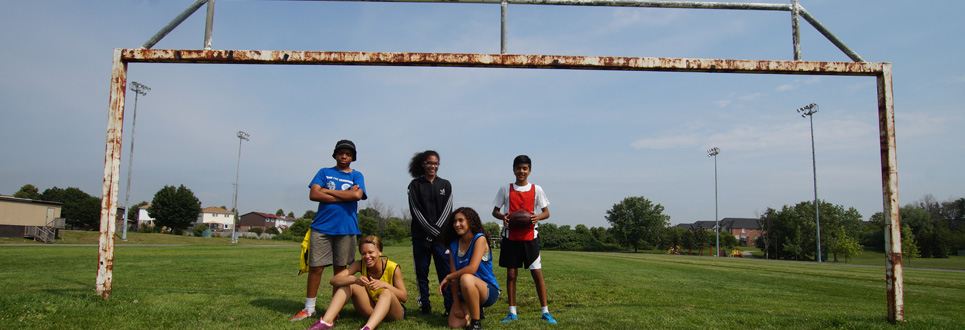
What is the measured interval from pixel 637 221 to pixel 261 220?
90.6 meters

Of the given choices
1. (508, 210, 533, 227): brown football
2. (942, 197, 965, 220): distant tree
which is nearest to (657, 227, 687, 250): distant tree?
(942, 197, 965, 220): distant tree

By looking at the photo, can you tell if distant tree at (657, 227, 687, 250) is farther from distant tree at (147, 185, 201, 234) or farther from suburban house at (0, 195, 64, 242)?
suburban house at (0, 195, 64, 242)

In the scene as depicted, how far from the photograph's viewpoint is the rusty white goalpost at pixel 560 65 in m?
5.00

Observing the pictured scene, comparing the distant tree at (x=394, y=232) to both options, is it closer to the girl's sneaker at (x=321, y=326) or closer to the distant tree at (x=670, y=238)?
the distant tree at (x=670, y=238)

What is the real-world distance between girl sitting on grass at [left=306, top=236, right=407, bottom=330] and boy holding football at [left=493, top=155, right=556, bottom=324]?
1.18 metres

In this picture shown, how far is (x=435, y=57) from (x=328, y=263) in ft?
7.87

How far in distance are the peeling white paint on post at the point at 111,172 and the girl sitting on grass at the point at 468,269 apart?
3455mm

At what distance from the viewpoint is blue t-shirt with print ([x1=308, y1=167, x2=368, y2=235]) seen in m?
5.18

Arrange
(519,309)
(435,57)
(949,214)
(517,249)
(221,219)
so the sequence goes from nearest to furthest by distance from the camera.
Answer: (435,57), (517,249), (519,309), (949,214), (221,219)

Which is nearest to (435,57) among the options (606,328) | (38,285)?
(606,328)

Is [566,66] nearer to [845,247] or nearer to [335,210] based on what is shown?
[335,210]

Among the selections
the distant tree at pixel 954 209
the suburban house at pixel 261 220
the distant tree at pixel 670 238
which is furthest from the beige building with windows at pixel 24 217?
the distant tree at pixel 954 209

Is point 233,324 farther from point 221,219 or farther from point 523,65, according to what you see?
point 221,219

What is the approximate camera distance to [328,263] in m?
5.15
